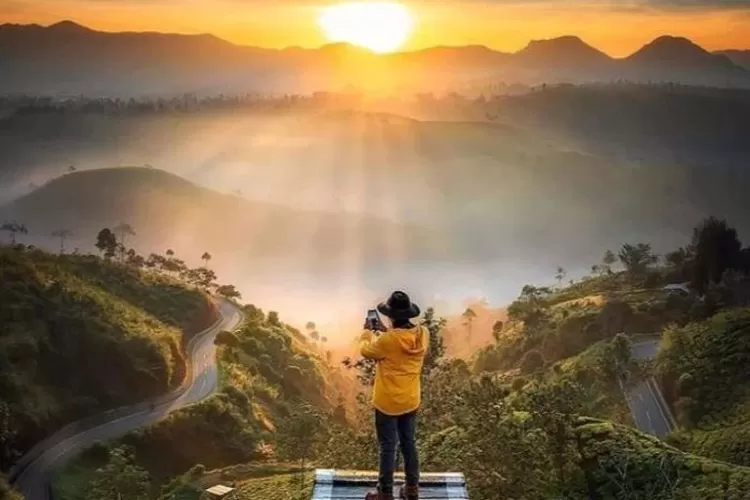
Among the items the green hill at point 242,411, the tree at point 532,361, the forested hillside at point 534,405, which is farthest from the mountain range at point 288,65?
the tree at point 532,361

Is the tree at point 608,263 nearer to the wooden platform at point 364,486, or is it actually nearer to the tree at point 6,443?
the tree at point 6,443

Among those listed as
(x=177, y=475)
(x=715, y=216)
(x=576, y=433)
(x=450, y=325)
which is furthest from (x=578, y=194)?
(x=576, y=433)

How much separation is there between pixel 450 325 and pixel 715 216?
5574 mm

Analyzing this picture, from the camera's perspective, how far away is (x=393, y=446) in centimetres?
468

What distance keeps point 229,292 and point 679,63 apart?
369 inches

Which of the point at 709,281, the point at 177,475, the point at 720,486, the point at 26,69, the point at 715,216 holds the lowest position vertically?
the point at 177,475

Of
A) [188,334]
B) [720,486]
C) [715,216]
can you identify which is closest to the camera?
[720,486]

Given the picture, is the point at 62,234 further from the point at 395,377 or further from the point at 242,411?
the point at 395,377

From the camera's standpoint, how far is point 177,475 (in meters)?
12.6

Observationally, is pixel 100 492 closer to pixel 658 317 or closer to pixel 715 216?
Answer: pixel 658 317

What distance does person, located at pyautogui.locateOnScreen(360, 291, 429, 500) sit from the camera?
4.55m

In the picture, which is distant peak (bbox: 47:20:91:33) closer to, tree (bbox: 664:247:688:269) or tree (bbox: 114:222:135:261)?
tree (bbox: 114:222:135:261)

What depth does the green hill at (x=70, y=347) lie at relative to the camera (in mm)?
13336

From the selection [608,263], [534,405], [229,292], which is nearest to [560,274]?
[608,263]
